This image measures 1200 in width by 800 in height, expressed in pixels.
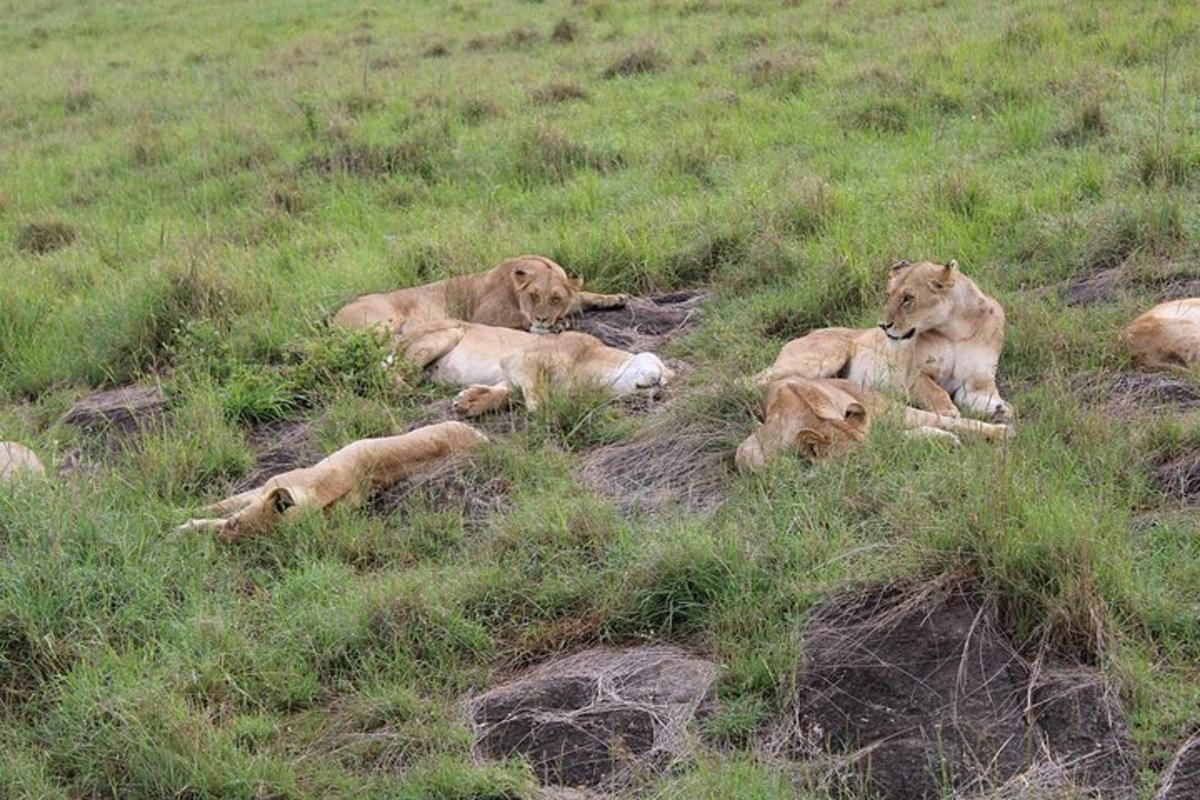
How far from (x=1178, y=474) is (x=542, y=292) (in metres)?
3.85

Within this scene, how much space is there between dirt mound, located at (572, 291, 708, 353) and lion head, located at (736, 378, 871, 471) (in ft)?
6.41

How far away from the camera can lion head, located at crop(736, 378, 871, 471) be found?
5.51 meters

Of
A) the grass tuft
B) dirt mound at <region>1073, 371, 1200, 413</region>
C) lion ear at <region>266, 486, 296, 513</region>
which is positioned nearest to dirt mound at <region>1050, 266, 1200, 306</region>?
dirt mound at <region>1073, 371, 1200, 413</region>

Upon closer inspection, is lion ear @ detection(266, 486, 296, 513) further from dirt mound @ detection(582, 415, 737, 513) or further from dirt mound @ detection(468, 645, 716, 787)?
dirt mound @ detection(468, 645, 716, 787)

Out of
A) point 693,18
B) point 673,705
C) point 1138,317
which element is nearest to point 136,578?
point 673,705

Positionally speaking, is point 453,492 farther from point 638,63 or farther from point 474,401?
point 638,63

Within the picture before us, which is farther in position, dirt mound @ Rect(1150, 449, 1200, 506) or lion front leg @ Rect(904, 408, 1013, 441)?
lion front leg @ Rect(904, 408, 1013, 441)

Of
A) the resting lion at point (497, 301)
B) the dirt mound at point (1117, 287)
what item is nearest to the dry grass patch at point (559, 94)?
the resting lion at point (497, 301)

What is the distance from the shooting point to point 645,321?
27.0 ft

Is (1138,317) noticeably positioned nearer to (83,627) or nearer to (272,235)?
(83,627)

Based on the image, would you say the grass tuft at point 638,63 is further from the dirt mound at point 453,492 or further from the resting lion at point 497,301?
the dirt mound at point 453,492

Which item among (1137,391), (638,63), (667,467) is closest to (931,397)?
(1137,391)

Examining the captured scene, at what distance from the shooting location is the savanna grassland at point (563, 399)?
434 cm

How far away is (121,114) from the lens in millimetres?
14656
